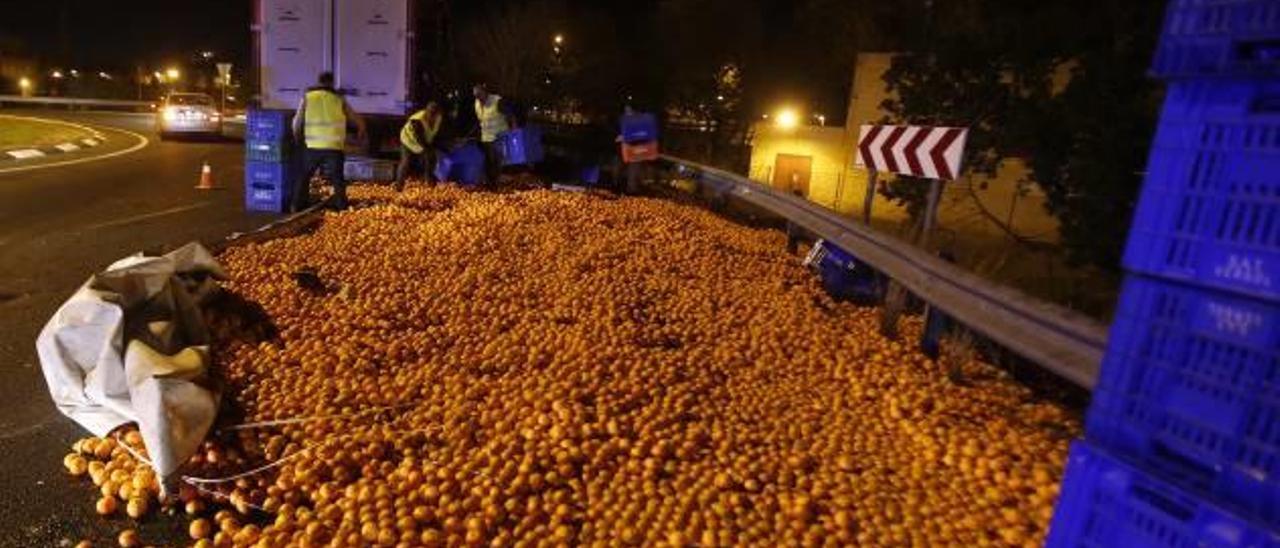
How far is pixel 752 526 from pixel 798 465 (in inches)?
25.7

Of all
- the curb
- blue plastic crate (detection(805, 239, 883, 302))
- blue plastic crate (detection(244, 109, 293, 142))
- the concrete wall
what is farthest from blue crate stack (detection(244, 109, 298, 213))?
the concrete wall

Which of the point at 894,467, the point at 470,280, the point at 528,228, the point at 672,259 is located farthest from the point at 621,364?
the point at 528,228

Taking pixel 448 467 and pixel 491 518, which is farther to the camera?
pixel 448 467

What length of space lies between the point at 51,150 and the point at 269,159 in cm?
1034

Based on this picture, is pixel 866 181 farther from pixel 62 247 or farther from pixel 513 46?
pixel 513 46

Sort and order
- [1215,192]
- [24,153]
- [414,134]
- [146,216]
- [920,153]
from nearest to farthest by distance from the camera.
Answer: [1215,192] → [920,153] → [146,216] → [414,134] → [24,153]

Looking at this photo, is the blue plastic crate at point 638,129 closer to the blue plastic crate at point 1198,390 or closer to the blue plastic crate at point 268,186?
the blue plastic crate at point 268,186

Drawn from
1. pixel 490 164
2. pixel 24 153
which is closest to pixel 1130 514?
pixel 490 164

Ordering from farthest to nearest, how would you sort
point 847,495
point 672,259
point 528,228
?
point 528,228, point 672,259, point 847,495

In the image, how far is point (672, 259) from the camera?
26.8 ft

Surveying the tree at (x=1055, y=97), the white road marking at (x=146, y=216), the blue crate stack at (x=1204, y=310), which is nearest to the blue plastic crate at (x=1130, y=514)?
the blue crate stack at (x=1204, y=310)

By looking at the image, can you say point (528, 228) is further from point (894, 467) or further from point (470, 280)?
point (894, 467)

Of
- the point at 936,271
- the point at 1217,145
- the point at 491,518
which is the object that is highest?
the point at 1217,145

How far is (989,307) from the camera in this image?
177 inches
